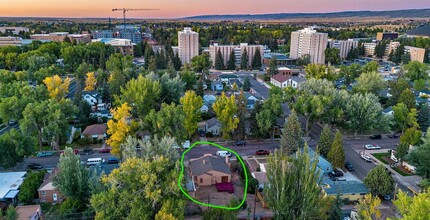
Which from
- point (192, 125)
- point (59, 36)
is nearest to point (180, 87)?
point (192, 125)

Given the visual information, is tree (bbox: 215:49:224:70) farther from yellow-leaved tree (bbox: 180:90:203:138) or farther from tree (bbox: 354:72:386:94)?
yellow-leaved tree (bbox: 180:90:203:138)

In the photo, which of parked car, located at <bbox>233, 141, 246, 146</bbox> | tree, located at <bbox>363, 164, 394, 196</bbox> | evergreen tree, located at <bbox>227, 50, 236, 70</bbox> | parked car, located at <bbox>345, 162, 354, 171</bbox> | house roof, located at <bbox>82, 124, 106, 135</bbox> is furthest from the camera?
evergreen tree, located at <bbox>227, 50, 236, 70</bbox>

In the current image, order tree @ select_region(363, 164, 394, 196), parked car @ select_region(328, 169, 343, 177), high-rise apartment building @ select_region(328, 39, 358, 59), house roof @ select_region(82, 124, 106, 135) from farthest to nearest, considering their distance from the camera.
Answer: high-rise apartment building @ select_region(328, 39, 358, 59)
house roof @ select_region(82, 124, 106, 135)
parked car @ select_region(328, 169, 343, 177)
tree @ select_region(363, 164, 394, 196)

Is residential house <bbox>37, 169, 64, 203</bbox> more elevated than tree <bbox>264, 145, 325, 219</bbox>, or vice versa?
tree <bbox>264, 145, 325, 219</bbox>

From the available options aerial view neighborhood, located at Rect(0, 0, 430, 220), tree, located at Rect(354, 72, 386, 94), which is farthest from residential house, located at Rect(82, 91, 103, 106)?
tree, located at Rect(354, 72, 386, 94)

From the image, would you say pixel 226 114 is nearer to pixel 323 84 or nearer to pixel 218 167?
pixel 218 167

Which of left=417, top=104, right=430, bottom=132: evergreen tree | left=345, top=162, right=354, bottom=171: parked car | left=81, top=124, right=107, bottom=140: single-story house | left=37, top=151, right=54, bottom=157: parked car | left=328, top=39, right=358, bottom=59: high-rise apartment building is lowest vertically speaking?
left=345, top=162, right=354, bottom=171: parked car
